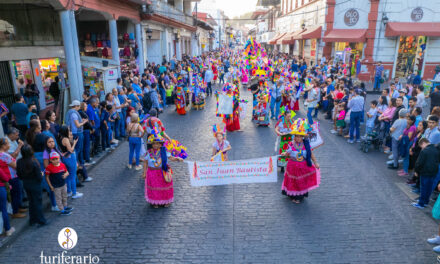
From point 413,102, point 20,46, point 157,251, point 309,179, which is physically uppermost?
point 20,46

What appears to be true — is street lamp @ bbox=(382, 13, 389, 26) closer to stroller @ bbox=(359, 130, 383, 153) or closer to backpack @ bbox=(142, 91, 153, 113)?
stroller @ bbox=(359, 130, 383, 153)

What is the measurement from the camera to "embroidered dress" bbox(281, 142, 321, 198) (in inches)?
236

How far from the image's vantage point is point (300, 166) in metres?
6.02

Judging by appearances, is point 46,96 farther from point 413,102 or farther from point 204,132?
point 413,102

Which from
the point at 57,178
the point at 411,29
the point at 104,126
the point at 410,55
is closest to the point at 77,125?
the point at 104,126

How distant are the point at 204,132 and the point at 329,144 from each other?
451 cm

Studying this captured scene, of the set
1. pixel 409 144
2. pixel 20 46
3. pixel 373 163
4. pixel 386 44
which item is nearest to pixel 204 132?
pixel 373 163

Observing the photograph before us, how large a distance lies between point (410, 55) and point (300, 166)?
2223 centimetres

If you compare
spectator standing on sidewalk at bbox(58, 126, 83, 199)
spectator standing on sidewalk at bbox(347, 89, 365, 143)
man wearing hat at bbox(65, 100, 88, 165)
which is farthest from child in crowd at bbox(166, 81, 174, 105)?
spectator standing on sidewalk at bbox(58, 126, 83, 199)

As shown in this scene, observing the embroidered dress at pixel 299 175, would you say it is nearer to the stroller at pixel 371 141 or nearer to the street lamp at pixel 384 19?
the stroller at pixel 371 141

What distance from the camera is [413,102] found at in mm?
8547

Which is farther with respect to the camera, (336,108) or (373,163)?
(336,108)

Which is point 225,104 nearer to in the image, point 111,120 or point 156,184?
point 111,120

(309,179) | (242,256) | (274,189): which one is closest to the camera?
(242,256)
